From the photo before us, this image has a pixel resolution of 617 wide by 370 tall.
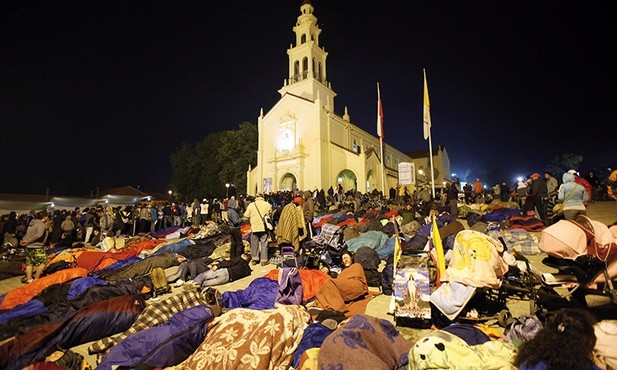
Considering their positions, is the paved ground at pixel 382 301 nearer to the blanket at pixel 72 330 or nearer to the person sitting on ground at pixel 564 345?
the blanket at pixel 72 330

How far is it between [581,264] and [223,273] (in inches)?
263

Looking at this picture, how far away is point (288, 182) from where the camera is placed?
31281 millimetres

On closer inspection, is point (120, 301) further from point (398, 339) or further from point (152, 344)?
point (398, 339)

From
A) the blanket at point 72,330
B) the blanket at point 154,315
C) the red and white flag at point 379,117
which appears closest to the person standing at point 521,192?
the red and white flag at point 379,117

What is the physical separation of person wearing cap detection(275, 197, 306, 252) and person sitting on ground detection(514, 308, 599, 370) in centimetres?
583

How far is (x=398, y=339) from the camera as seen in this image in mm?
3344

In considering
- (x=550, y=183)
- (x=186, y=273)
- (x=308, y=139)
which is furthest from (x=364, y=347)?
(x=308, y=139)

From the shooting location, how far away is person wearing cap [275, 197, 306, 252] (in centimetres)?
795

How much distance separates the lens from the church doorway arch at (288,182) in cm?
3094

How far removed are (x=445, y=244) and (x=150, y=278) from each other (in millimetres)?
7211

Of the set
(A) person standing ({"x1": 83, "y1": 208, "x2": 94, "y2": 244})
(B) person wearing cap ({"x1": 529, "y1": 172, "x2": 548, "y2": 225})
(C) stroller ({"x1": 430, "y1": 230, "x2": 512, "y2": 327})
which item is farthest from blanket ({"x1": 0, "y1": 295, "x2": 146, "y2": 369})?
(B) person wearing cap ({"x1": 529, "y1": 172, "x2": 548, "y2": 225})

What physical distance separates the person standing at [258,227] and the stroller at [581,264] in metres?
6.17

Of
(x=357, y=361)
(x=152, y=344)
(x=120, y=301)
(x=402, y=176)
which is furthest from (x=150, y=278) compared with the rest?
(x=402, y=176)

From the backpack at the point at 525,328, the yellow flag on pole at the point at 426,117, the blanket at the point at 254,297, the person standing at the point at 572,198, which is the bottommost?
the blanket at the point at 254,297
